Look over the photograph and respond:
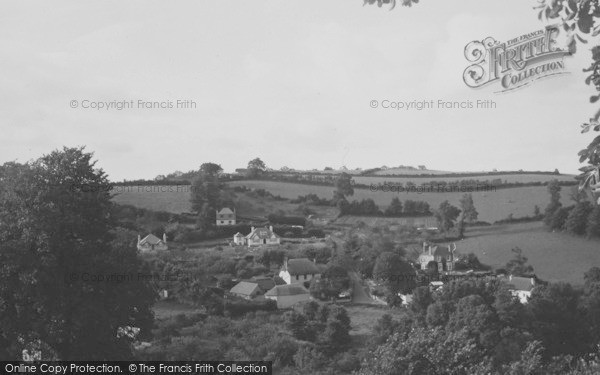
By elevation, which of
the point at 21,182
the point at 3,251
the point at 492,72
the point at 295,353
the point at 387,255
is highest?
the point at 492,72

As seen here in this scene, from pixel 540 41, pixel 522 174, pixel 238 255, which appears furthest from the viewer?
pixel 522 174

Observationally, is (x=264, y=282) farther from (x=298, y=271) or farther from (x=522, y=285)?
(x=522, y=285)

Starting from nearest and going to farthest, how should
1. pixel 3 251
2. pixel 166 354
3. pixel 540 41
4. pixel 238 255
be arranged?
1. pixel 3 251
2. pixel 166 354
3. pixel 540 41
4. pixel 238 255

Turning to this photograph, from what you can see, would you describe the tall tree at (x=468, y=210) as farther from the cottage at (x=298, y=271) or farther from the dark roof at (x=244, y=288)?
the dark roof at (x=244, y=288)

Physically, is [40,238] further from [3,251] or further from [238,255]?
[238,255]

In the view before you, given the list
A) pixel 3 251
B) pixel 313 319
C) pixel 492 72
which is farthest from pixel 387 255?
pixel 3 251

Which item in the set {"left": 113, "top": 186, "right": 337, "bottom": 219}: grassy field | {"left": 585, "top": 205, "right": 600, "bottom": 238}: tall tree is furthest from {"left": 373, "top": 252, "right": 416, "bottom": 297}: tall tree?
{"left": 585, "top": 205, "right": 600, "bottom": 238}: tall tree

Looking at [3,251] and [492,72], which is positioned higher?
[492,72]
